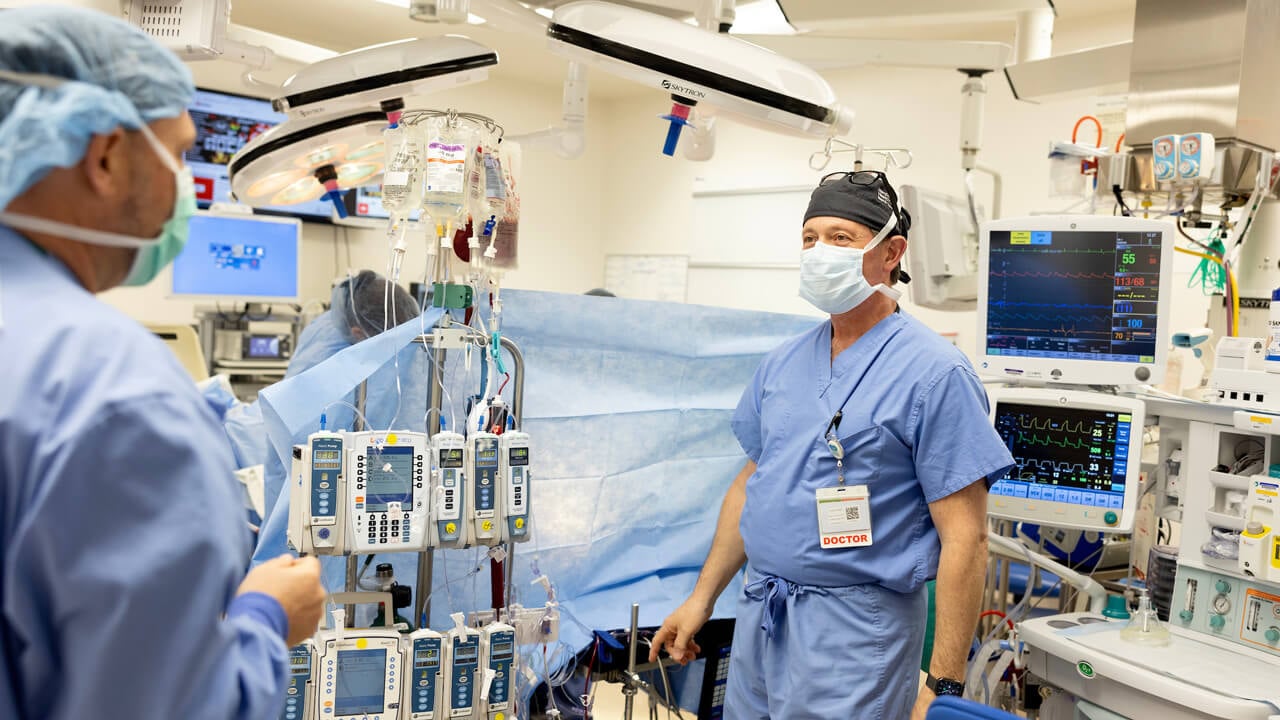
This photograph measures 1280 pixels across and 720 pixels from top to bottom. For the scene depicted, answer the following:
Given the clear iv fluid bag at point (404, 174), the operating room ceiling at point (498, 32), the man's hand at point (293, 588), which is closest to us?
the man's hand at point (293, 588)

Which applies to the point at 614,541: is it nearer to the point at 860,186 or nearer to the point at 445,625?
the point at 445,625

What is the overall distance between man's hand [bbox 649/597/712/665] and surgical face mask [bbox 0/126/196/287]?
60.3 inches

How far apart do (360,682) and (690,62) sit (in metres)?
1.43

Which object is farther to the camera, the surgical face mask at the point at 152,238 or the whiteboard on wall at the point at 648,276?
the whiteboard on wall at the point at 648,276

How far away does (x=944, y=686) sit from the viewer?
1.87m

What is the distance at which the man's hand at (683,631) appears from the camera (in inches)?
89.3

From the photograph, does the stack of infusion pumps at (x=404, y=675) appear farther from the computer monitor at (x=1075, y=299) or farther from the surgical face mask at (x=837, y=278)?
the computer monitor at (x=1075, y=299)

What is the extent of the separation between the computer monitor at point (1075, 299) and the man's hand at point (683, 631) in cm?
108

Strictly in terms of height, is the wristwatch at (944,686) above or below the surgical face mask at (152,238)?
below

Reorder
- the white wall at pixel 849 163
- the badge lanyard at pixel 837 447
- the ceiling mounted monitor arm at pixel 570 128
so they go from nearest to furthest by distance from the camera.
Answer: the badge lanyard at pixel 837 447 → the ceiling mounted monitor arm at pixel 570 128 → the white wall at pixel 849 163

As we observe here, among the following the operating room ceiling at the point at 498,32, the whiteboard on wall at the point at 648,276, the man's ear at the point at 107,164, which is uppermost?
the operating room ceiling at the point at 498,32

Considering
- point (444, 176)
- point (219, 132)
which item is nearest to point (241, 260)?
point (219, 132)

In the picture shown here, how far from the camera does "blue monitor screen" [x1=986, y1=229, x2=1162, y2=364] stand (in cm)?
253

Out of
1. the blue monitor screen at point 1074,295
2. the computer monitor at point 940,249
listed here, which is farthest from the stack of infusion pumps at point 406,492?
the computer monitor at point 940,249
